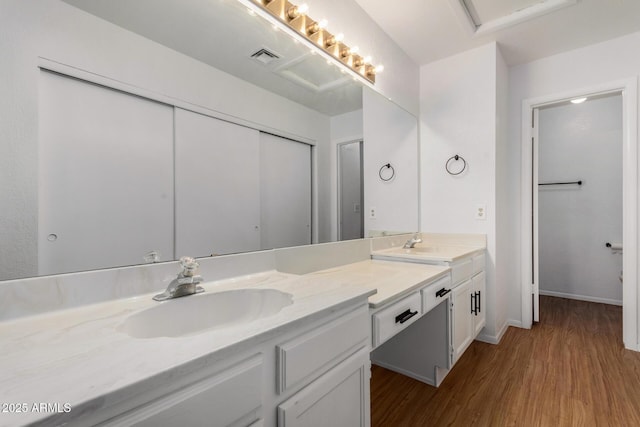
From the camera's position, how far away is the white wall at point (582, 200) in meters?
3.10

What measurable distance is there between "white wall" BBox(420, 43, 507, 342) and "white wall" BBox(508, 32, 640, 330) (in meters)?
0.24

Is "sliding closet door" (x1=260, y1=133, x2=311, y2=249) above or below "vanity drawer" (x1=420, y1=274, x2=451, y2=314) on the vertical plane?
above

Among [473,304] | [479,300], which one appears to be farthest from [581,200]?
[473,304]

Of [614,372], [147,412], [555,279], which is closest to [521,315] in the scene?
[614,372]

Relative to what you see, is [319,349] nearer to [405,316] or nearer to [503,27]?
[405,316]

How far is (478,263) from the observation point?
2186 millimetres

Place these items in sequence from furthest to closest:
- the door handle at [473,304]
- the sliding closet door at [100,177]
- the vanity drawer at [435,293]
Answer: the door handle at [473,304], the vanity drawer at [435,293], the sliding closet door at [100,177]

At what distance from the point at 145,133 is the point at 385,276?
1.20 meters

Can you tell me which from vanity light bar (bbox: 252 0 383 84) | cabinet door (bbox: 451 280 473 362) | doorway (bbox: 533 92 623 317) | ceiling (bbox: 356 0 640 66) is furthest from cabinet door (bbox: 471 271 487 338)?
ceiling (bbox: 356 0 640 66)

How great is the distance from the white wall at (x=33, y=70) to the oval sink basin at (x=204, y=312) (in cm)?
33

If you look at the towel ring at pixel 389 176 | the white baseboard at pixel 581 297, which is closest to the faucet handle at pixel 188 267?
the towel ring at pixel 389 176

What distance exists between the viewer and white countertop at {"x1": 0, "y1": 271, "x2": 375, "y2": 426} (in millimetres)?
411

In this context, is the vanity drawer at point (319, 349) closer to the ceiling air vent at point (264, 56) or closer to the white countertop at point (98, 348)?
the white countertop at point (98, 348)

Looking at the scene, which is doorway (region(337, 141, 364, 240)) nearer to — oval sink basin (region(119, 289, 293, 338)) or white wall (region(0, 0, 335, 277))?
oval sink basin (region(119, 289, 293, 338))
